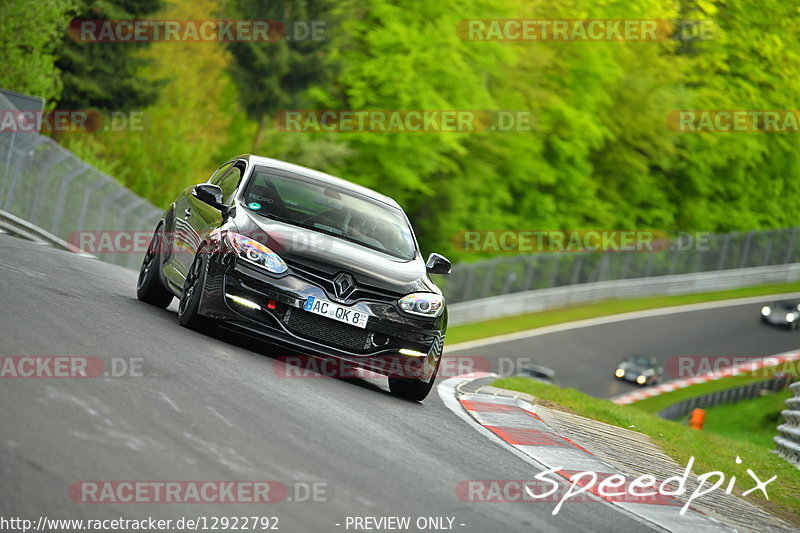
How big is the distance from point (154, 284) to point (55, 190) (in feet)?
32.1

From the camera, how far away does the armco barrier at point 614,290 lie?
1625 inches

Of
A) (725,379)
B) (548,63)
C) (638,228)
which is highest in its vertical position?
(548,63)

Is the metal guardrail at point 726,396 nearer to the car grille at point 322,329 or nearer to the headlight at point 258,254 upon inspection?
the car grille at point 322,329

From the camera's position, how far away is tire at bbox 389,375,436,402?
10.5m

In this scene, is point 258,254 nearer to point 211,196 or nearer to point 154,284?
point 211,196

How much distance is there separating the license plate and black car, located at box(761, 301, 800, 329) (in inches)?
1728

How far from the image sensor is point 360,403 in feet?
30.3

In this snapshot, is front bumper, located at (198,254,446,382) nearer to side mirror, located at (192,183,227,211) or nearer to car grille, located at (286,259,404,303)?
car grille, located at (286,259,404,303)

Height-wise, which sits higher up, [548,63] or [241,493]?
[548,63]

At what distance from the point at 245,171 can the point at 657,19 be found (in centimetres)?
4679

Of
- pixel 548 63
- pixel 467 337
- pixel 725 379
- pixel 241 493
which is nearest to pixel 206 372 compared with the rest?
pixel 241 493

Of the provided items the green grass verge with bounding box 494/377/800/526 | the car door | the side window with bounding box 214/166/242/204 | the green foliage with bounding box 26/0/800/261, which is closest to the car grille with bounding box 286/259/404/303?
the car door

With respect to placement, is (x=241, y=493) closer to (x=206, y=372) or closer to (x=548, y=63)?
(x=206, y=372)

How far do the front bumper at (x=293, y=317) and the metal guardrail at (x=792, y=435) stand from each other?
22.8ft
